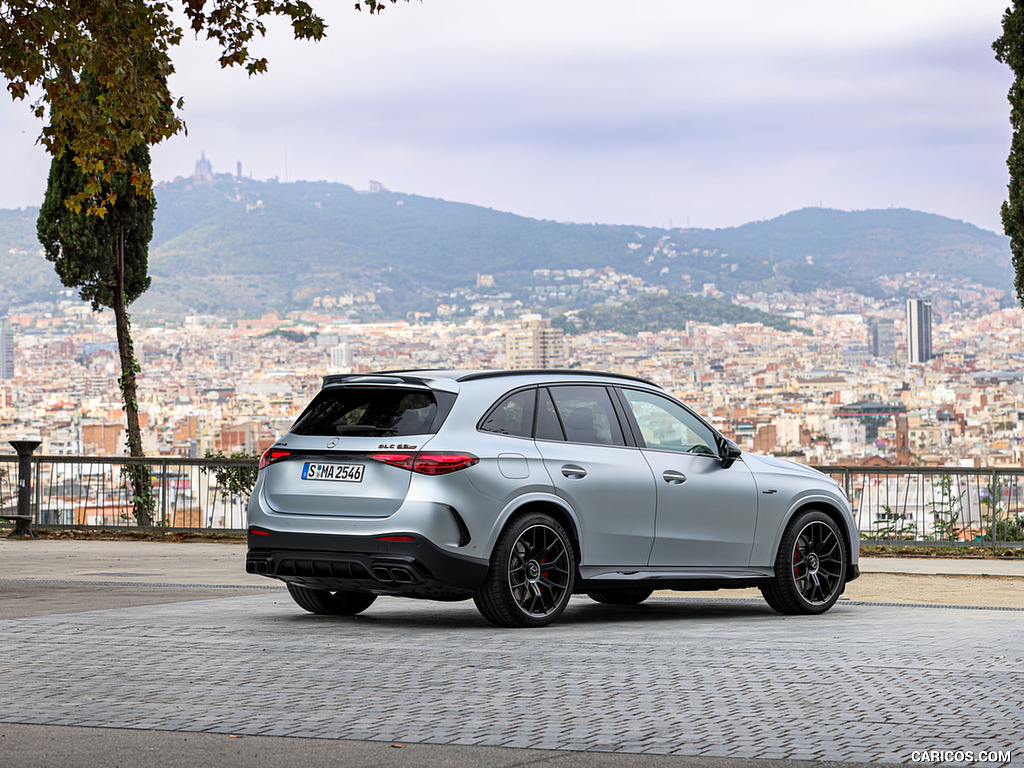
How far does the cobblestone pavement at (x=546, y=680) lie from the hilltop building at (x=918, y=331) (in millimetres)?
113299

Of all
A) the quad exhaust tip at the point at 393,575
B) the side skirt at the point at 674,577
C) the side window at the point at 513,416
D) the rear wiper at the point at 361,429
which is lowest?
the side skirt at the point at 674,577

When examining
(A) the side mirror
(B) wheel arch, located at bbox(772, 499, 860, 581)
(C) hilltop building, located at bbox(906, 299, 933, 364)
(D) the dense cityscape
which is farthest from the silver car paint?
(C) hilltop building, located at bbox(906, 299, 933, 364)

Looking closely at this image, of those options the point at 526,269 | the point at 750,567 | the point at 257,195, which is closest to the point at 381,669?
the point at 750,567

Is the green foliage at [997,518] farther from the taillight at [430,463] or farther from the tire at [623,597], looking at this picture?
the taillight at [430,463]

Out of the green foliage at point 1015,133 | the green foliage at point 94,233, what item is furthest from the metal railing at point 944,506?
the green foliage at point 94,233

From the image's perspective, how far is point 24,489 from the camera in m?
19.0

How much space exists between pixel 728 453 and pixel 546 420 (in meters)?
1.66

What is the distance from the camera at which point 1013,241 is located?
69.4 ft

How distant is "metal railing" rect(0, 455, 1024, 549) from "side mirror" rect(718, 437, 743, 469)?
866 cm

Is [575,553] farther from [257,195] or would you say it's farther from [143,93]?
[257,195]

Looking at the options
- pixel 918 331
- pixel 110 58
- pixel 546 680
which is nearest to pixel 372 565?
pixel 546 680

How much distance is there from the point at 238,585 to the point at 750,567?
501cm

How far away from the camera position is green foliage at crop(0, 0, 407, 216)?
14.6m

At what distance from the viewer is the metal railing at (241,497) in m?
18.5
